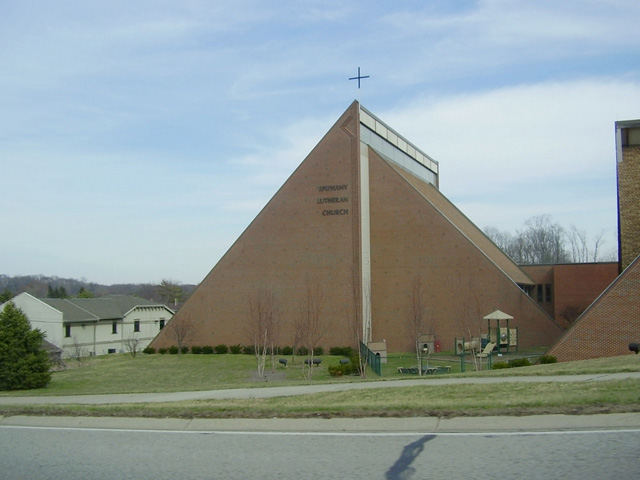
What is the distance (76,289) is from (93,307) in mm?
101892

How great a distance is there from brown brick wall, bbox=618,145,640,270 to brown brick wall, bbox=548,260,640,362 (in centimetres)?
864

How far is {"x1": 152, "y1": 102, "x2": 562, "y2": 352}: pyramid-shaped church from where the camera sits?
38281 mm

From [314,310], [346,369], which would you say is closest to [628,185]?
[346,369]

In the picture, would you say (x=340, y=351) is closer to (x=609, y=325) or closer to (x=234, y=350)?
(x=234, y=350)

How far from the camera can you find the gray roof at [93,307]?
58125mm

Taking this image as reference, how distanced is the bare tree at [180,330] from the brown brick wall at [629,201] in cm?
2657

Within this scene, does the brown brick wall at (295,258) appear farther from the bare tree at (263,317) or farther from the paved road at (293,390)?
the paved road at (293,390)

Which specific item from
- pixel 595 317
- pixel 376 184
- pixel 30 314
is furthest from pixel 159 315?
pixel 595 317

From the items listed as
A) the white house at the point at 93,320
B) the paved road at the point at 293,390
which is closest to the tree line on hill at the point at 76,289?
the white house at the point at 93,320

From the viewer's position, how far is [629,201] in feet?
109

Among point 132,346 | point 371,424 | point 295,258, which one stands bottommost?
point 132,346

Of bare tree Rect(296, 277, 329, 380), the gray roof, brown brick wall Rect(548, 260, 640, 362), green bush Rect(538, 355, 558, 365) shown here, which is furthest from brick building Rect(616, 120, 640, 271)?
the gray roof

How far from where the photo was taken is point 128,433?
9023 mm

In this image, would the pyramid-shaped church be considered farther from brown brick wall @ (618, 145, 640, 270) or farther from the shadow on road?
the shadow on road
